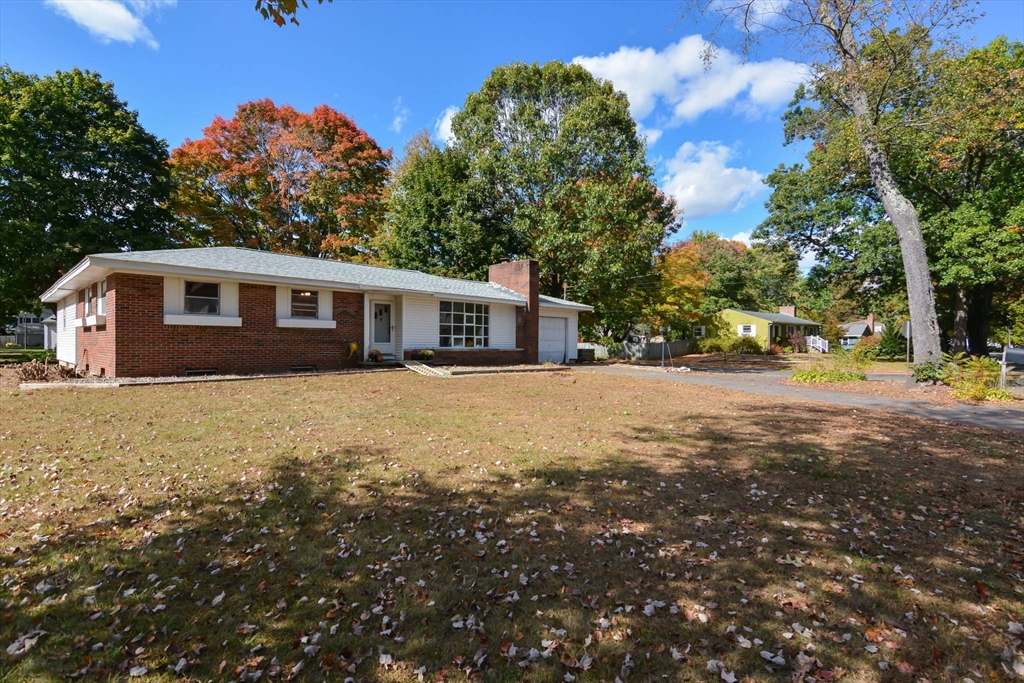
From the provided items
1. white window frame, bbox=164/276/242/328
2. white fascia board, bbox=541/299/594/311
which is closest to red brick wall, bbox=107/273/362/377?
white window frame, bbox=164/276/242/328

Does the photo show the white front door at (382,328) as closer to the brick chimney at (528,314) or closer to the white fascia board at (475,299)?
the white fascia board at (475,299)

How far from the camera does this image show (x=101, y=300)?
42.4ft

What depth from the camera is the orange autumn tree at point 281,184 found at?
2736cm


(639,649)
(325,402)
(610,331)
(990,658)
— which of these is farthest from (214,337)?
(610,331)

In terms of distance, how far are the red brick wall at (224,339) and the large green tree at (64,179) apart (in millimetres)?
13740

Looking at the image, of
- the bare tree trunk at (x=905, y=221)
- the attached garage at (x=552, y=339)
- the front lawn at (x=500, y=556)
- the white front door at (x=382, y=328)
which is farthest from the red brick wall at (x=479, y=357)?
the bare tree trunk at (x=905, y=221)

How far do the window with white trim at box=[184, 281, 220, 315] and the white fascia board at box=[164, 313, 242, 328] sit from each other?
0.80 feet

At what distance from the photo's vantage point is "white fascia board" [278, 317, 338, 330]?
14.1m

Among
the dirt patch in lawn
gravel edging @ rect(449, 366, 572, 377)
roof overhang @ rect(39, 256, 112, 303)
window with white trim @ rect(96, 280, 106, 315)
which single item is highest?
roof overhang @ rect(39, 256, 112, 303)

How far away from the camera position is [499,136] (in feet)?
90.9

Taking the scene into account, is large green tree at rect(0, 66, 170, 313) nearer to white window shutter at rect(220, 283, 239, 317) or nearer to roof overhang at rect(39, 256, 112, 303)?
roof overhang at rect(39, 256, 112, 303)

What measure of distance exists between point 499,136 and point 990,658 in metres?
29.3

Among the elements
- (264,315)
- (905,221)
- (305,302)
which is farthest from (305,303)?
(905,221)

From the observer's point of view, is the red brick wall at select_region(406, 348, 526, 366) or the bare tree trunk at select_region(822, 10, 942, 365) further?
the red brick wall at select_region(406, 348, 526, 366)
